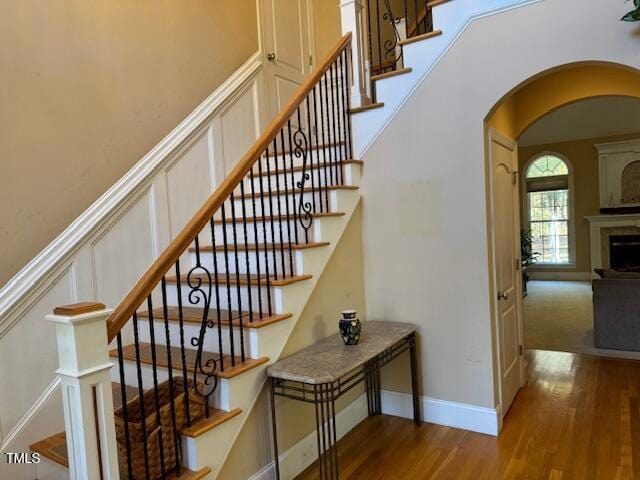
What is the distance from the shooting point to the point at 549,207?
30.5 ft

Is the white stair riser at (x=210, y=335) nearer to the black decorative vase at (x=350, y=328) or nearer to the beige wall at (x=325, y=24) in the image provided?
the black decorative vase at (x=350, y=328)

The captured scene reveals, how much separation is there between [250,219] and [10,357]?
1647mm

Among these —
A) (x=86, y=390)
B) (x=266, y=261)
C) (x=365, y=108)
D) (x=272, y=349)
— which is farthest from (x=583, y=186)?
(x=86, y=390)

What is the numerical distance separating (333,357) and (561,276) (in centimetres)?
851

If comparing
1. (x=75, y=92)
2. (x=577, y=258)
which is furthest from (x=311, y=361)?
(x=577, y=258)

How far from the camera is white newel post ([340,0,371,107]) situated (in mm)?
3354

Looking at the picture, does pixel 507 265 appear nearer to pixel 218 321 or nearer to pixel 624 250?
pixel 218 321

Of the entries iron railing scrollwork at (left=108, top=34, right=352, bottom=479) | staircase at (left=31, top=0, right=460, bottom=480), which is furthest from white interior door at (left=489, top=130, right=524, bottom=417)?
iron railing scrollwork at (left=108, top=34, right=352, bottom=479)

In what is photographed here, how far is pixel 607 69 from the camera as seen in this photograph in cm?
318

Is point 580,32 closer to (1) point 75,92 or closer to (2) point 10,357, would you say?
(1) point 75,92

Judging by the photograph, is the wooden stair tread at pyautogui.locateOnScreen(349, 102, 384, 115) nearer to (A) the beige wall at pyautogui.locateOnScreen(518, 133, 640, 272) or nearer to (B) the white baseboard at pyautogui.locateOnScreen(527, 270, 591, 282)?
(A) the beige wall at pyautogui.locateOnScreen(518, 133, 640, 272)

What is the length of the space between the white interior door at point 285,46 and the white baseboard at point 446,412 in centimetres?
280

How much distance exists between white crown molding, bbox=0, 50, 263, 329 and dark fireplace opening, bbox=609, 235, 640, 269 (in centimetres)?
817

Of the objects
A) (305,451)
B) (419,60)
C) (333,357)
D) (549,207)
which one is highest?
(419,60)
